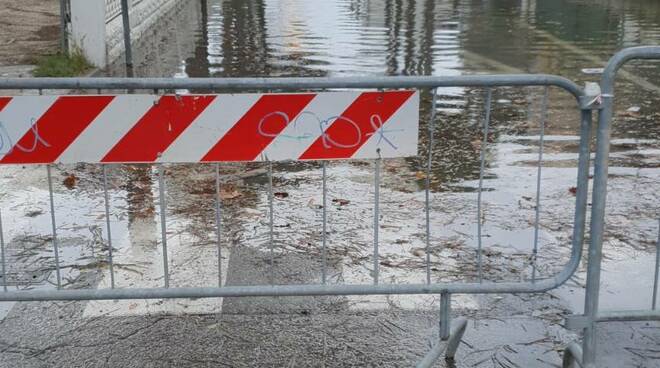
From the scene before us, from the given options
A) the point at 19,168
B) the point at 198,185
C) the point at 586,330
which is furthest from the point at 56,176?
the point at 586,330

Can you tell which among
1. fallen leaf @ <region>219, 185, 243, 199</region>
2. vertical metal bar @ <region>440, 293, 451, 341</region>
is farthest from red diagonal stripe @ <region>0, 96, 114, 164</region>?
fallen leaf @ <region>219, 185, 243, 199</region>

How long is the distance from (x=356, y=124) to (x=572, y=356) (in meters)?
1.55

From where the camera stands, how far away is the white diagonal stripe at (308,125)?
165 inches

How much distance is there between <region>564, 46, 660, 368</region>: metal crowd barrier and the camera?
152 inches

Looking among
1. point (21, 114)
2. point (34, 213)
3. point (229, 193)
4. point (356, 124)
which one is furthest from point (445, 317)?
point (34, 213)

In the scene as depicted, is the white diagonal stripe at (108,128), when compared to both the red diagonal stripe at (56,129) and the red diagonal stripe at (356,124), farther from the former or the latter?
the red diagonal stripe at (356,124)

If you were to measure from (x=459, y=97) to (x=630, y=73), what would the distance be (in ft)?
10.7

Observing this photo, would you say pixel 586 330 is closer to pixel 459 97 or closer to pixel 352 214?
pixel 352 214

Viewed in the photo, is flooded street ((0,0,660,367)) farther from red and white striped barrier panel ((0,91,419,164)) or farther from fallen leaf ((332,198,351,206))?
red and white striped barrier panel ((0,91,419,164))

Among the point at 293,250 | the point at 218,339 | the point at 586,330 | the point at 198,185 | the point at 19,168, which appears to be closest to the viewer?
the point at 586,330

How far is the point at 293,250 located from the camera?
563 cm

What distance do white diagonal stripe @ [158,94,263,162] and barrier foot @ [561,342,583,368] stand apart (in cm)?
196

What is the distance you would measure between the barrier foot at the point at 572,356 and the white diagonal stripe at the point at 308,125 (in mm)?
1612

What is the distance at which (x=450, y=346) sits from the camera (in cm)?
427
